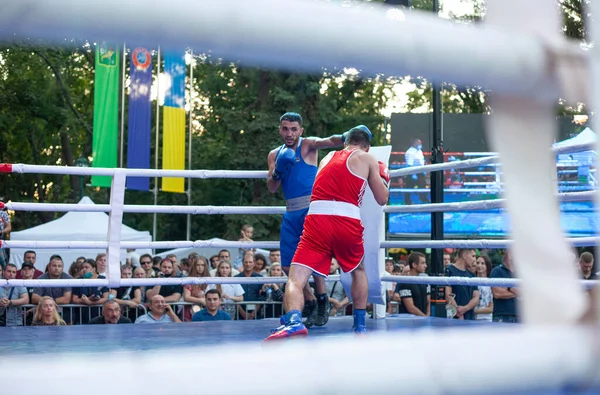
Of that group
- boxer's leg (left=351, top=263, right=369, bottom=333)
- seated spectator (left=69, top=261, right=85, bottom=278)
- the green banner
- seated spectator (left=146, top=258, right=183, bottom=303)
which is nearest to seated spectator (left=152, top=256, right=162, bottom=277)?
seated spectator (left=146, top=258, right=183, bottom=303)

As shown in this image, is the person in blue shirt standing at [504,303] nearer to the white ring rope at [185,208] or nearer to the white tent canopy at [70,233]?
the white ring rope at [185,208]

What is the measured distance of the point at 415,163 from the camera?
586 inches

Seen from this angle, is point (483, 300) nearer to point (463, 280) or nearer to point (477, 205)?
point (463, 280)

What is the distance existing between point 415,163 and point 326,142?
9562 mm

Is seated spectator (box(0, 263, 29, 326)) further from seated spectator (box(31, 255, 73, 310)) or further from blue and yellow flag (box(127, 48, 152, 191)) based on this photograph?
blue and yellow flag (box(127, 48, 152, 191))

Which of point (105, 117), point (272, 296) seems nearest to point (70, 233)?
point (105, 117)

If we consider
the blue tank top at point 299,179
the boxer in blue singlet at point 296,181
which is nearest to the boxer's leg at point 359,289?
the boxer in blue singlet at point 296,181

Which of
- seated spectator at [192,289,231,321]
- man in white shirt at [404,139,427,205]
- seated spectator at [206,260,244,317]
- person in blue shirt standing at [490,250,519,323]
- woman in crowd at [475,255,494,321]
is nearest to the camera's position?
seated spectator at [192,289,231,321]

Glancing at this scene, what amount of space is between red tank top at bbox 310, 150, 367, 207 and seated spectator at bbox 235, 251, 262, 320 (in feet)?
11.3

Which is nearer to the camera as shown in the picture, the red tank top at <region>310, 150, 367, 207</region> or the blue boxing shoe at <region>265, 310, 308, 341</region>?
the blue boxing shoe at <region>265, 310, 308, 341</region>

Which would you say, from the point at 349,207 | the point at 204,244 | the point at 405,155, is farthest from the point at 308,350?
the point at 405,155

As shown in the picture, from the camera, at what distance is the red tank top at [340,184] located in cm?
477

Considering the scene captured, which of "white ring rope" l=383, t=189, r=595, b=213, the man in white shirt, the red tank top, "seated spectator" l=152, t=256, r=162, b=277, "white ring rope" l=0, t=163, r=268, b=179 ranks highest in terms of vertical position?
the man in white shirt

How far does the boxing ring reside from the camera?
0.61 meters
